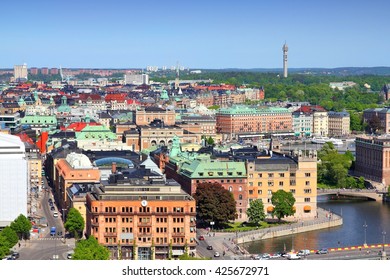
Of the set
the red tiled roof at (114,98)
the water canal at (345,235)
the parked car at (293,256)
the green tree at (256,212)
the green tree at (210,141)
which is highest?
the red tiled roof at (114,98)

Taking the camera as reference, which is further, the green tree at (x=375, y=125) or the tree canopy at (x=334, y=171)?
the green tree at (x=375, y=125)

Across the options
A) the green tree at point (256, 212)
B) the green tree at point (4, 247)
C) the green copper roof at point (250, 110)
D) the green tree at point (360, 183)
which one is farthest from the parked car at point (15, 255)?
the green copper roof at point (250, 110)

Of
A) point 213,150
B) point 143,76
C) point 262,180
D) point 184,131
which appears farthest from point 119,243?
point 143,76

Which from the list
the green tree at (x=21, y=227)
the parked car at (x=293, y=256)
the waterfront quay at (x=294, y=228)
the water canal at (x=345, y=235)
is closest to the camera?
the parked car at (x=293, y=256)

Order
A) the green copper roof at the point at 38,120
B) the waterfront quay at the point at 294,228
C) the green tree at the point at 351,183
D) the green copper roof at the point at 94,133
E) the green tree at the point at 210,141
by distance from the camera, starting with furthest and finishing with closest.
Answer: the green copper roof at the point at 38,120 < the green tree at the point at 210,141 < the green copper roof at the point at 94,133 < the green tree at the point at 351,183 < the waterfront quay at the point at 294,228

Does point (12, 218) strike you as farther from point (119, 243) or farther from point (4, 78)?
point (4, 78)

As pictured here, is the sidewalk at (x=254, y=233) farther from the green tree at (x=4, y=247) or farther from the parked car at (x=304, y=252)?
the green tree at (x=4, y=247)

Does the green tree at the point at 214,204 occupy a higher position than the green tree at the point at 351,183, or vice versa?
the green tree at the point at 214,204
